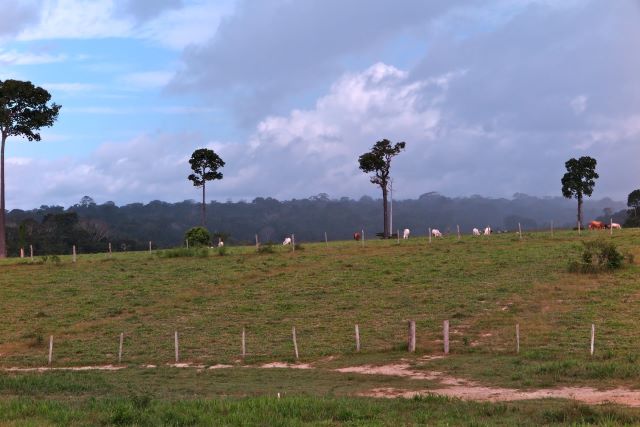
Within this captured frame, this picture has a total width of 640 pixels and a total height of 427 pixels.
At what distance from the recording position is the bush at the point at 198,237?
240ft

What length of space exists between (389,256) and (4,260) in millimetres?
33955

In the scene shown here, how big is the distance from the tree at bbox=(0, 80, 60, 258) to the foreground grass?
18.2 m

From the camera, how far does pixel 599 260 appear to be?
46.8 metres

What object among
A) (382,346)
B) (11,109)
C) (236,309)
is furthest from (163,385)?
(11,109)

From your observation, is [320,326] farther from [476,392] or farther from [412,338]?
[476,392]

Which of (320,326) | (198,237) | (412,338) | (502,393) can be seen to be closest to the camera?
(502,393)

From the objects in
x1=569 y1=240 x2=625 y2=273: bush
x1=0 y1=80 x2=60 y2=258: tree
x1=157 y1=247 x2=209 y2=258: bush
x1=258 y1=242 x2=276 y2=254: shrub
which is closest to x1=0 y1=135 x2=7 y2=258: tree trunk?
x1=0 y1=80 x2=60 y2=258: tree

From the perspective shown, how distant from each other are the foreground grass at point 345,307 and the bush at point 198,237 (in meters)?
10.6

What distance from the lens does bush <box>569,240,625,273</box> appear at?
4616 cm

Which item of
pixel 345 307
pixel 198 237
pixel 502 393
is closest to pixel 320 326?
pixel 345 307

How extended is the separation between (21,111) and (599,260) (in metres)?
57.8

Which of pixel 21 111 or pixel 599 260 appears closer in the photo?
pixel 599 260

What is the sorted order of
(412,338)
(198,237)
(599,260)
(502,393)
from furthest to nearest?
1. (198,237)
2. (599,260)
3. (412,338)
4. (502,393)

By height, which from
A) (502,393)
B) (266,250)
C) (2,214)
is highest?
(2,214)
